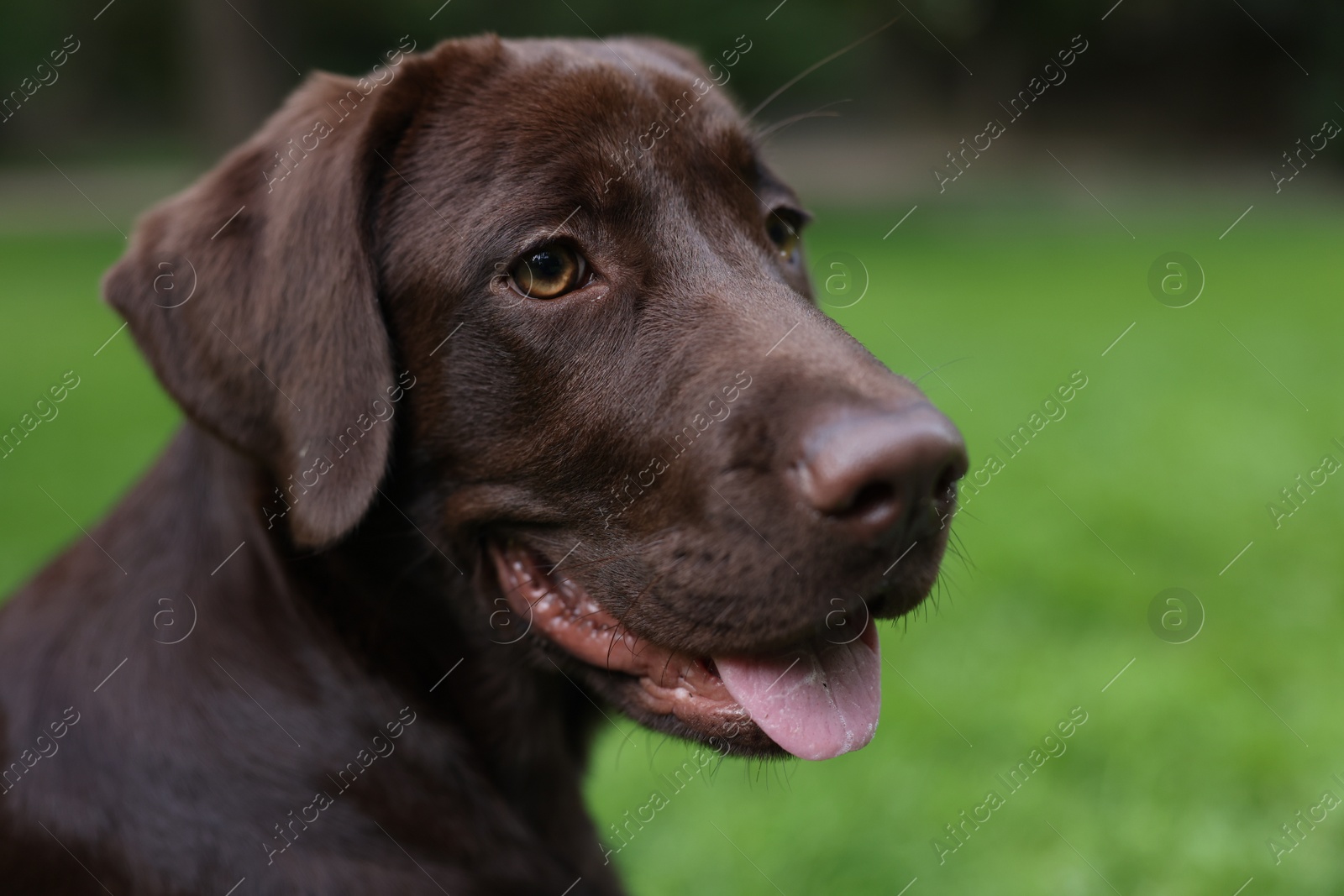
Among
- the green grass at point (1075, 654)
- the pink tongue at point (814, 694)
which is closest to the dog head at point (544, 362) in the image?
the pink tongue at point (814, 694)

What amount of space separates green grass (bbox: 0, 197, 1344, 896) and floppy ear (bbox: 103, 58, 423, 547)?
112 cm

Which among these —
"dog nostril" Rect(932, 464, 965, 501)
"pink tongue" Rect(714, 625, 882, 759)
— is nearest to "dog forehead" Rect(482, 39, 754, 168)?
"dog nostril" Rect(932, 464, 965, 501)

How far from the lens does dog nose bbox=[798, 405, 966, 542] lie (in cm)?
185

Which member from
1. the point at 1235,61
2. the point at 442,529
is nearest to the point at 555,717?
the point at 442,529

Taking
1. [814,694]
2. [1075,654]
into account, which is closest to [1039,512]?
[1075,654]

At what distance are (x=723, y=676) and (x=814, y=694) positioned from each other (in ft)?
0.61

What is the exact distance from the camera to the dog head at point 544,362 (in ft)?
7.13

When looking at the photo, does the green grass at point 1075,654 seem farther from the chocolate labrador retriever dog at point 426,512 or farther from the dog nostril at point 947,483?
the dog nostril at point 947,483

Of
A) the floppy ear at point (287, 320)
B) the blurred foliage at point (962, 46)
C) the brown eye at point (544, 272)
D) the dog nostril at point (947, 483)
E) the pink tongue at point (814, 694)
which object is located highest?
the floppy ear at point (287, 320)

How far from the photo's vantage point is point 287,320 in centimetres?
234

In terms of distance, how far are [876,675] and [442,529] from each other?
0.99 m

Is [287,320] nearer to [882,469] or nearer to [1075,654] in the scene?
[882,469]

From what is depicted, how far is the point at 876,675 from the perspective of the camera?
2.25 m

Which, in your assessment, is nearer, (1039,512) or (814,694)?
(814,694)
